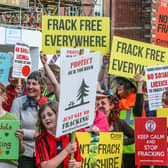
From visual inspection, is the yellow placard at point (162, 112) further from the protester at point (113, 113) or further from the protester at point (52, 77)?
the protester at point (52, 77)

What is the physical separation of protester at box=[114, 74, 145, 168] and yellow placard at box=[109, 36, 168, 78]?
464 mm

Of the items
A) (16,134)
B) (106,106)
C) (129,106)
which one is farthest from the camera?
(129,106)

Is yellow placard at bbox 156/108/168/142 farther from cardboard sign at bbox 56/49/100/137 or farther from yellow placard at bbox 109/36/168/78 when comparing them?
cardboard sign at bbox 56/49/100/137

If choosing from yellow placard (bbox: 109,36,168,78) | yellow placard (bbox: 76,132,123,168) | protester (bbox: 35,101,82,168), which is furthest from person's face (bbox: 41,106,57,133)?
yellow placard (bbox: 109,36,168,78)

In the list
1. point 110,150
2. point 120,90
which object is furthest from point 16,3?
point 110,150

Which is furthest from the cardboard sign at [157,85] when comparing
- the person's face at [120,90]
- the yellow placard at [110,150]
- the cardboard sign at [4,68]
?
the cardboard sign at [4,68]

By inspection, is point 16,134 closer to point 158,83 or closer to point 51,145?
point 51,145

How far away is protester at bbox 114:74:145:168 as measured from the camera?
7.68 meters

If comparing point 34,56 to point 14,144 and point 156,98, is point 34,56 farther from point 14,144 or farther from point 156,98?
point 14,144

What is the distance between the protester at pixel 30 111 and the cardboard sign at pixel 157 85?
6.33 feet

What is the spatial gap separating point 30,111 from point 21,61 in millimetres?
2223

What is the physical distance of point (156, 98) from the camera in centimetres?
828

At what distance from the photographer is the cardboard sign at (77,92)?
525 cm

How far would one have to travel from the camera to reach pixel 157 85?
839cm
